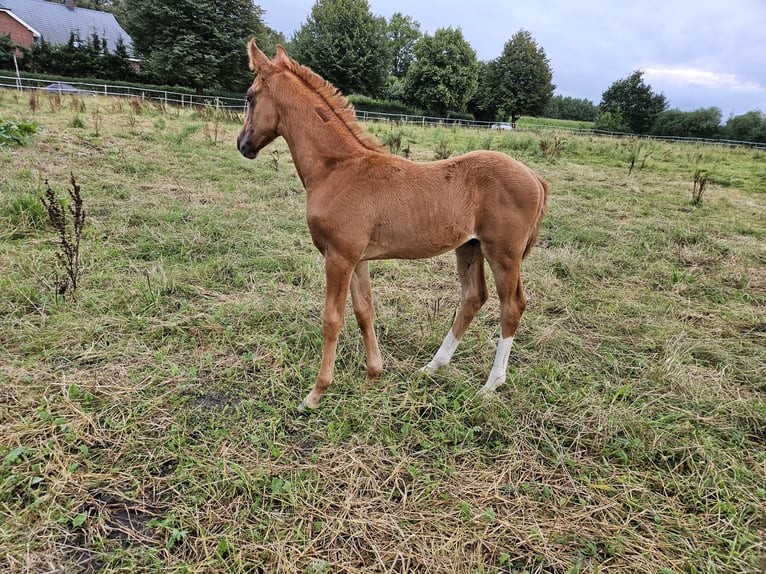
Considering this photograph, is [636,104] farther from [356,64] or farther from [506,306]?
[506,306]

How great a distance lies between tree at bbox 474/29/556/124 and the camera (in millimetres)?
38719

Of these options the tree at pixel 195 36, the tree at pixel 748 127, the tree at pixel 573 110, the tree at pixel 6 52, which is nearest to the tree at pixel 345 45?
the tree at pixel 195 36

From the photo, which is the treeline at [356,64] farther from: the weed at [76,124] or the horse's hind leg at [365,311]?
the horse's hind leg at [365,311]

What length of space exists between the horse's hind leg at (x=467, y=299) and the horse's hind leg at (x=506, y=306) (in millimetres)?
211

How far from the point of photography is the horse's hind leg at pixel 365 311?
9.04 feet

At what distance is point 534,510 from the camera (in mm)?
1965

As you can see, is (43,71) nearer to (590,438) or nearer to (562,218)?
(562,218)

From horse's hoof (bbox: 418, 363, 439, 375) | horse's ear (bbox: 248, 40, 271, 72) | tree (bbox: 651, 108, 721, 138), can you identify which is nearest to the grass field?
horse's hoof (bbox: 418, 363, 439, 375)

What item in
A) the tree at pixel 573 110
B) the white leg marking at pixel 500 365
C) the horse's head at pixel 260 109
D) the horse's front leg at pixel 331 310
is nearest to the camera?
the horse's front leg at pixel 331 310

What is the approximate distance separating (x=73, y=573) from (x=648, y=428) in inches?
121

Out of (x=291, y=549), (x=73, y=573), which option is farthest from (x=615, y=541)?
(x=73, y=573)

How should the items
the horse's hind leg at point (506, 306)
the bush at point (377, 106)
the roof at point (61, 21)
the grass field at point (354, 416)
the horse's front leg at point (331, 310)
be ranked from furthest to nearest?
the roof at point (61, 21) → the bush at point (377, 106) → the horse's hind leg at point (506, 306) → the horse's front leg at point (331, 310) → the grass field at point (354, 416)

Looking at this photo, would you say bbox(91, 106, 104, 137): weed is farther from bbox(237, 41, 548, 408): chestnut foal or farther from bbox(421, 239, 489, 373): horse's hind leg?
bbox(421, 239, 489, 373): horse's hind leg

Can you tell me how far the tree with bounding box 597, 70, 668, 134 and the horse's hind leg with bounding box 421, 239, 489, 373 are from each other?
4991cm
